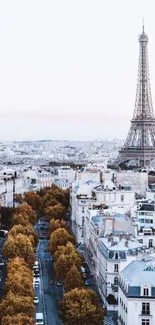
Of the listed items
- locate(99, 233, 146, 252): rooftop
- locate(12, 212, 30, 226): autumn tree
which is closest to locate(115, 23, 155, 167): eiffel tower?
locate(12, 212, 30, 226): autumn tree

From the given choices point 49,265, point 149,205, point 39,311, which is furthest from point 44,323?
point 149,205

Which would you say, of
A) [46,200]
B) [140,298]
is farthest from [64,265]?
[46,200]

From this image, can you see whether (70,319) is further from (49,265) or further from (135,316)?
(49,265)

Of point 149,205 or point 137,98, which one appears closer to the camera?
point 149,205

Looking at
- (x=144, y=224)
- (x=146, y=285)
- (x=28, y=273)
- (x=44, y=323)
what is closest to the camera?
(x=146, y=285)

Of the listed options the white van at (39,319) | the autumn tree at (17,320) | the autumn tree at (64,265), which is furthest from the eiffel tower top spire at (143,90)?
the autumn tree at (17,320)

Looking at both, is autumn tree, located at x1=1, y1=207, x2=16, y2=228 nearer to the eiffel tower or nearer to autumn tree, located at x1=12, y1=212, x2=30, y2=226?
autumn tree, located at x1=12, y1=212, x2=30, y2=226

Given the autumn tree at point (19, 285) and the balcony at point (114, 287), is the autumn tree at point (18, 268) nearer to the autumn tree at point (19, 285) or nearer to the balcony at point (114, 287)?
the autumn tree at point (19, 285)
